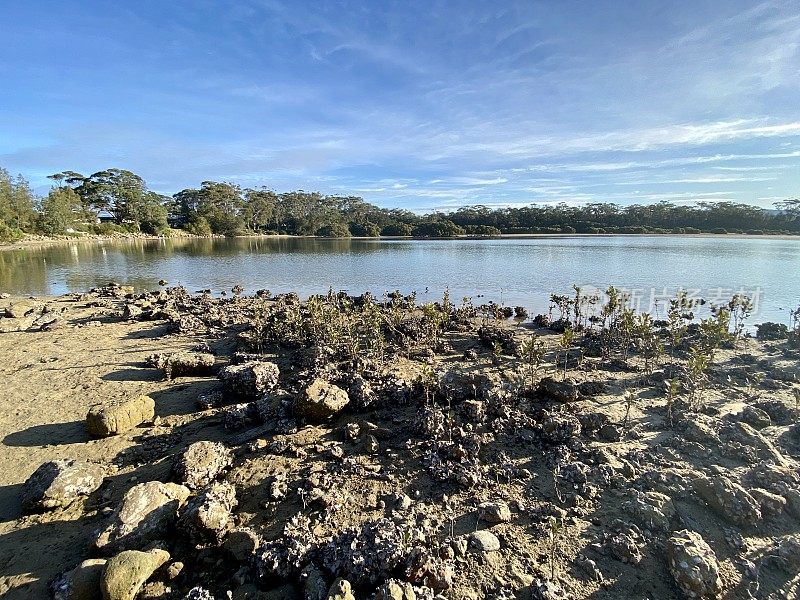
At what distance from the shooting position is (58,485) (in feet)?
18.6

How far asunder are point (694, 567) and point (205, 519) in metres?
5.70

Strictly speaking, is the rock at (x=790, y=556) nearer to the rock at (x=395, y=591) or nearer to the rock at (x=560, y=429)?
the rock at (x=560, y=429)

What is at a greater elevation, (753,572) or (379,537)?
(379,537)

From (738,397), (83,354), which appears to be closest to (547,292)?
(738,397)

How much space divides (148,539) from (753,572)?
7218mm

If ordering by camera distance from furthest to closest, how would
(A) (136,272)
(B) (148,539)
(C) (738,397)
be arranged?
(A) (136,272), (C) (738,397), (B) (148,539)

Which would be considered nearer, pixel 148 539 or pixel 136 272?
pixel 148 539

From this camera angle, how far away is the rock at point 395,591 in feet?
12.7

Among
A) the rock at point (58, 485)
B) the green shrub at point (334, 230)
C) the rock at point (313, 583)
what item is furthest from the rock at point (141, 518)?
the green shrub at point (334, 230)

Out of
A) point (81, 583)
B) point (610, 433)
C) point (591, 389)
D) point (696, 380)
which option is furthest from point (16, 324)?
point (696, 380)

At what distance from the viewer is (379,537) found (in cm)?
454

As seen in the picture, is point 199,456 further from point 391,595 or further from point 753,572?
point 753,572

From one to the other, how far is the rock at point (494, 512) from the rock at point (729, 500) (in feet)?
9.32

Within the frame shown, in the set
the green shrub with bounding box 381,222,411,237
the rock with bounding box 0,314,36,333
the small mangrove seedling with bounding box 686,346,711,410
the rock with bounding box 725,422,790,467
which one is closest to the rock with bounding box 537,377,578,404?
the small mangrove seedling with bounding box 686,346,711,410
